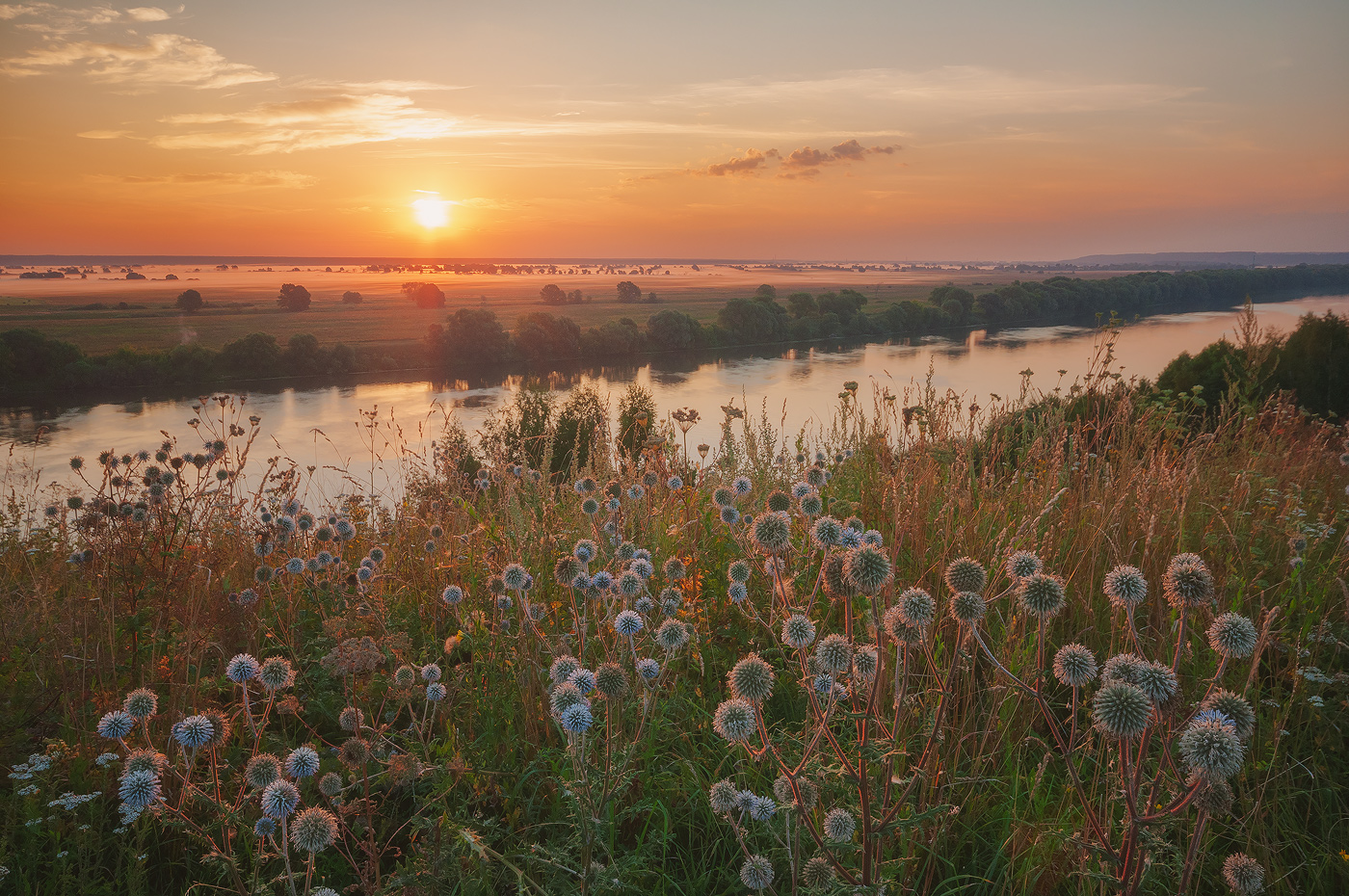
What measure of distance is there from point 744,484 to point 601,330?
56.5 meters

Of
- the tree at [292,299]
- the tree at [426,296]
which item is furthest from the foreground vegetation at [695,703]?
the tree at [426,296]

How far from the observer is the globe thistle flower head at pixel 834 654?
5.30ft

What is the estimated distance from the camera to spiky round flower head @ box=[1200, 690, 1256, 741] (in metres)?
1.41

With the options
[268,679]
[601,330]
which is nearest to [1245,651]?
[268,679]

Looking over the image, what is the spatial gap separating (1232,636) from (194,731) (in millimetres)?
2875

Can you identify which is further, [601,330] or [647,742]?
[601,330]

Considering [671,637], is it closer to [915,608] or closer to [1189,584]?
[915,608]

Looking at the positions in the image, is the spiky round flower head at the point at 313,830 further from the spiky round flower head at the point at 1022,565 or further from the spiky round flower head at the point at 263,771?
the spiky round flower head at the point at 1022,565

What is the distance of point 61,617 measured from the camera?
384cm

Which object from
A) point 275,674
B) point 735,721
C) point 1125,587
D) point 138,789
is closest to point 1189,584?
point 1125,587

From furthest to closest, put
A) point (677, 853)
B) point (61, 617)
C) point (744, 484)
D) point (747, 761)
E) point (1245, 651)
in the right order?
point (744, 484) < point (61, 617) < point (747, 761) < point (677, 853) < point (1245, 651)

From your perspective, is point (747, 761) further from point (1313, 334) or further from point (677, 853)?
point (1313, 334)

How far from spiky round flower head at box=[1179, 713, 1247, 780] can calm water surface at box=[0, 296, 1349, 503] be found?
16778mm

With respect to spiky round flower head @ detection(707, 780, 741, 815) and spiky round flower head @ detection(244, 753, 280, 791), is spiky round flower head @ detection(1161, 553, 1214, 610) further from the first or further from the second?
spiky round flower head @ detection(244, 753, 280, 791)
